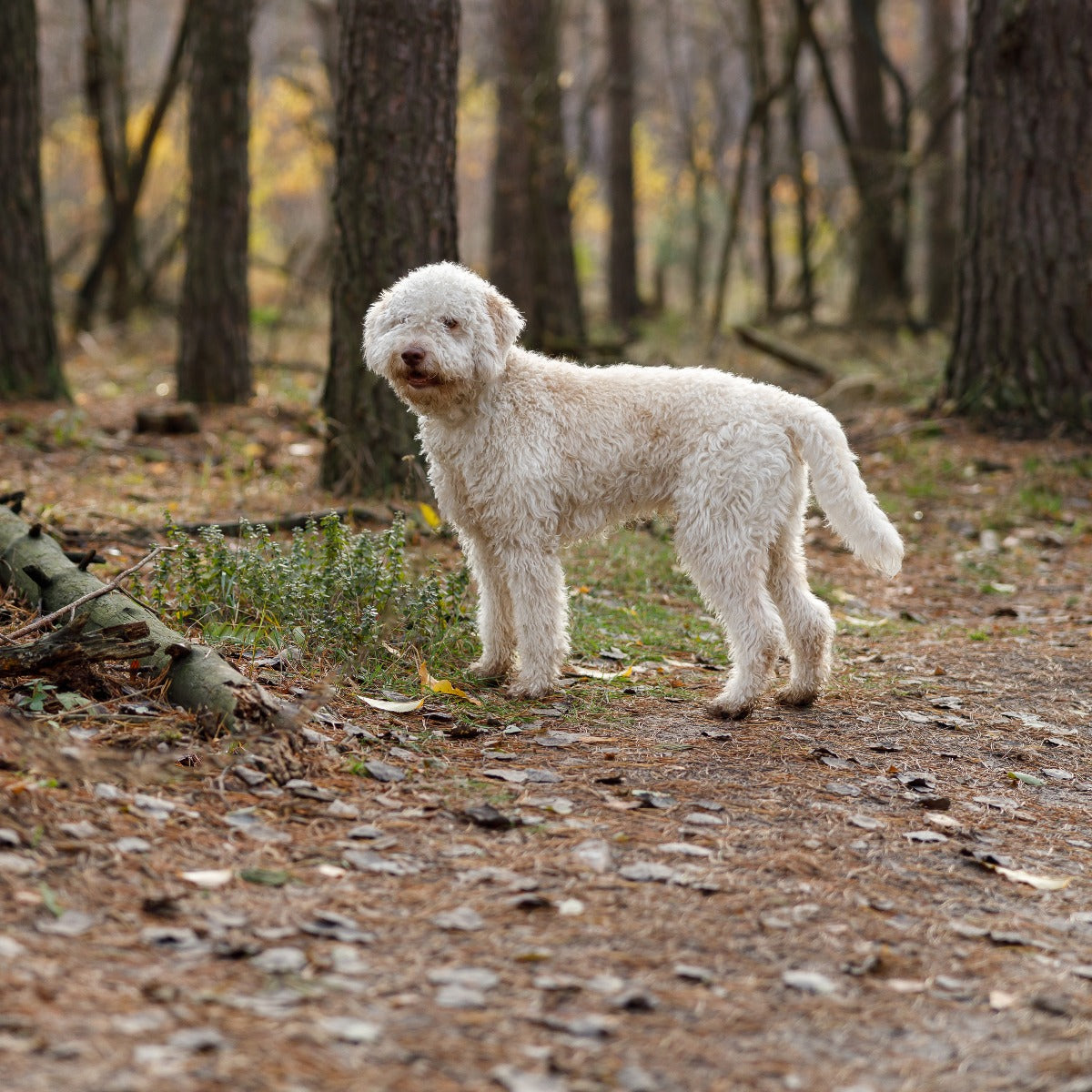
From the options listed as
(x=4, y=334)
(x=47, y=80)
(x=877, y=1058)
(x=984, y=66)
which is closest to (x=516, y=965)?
(x=877, y=1058)

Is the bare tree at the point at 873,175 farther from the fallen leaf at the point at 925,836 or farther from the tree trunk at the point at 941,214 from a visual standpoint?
the fallen leaf at the point at 925,836

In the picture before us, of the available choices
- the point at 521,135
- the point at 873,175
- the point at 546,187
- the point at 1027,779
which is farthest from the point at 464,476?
the point at 873,175

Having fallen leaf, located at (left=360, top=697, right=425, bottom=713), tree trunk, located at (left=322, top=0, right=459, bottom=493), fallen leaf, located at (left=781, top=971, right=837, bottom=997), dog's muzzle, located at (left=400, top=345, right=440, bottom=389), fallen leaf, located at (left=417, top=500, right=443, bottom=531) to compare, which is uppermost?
tree trunk, located at (left=322, top=0, right=459, bottom=493)

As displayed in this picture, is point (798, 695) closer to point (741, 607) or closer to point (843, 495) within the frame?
point (741, 607)

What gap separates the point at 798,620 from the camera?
510 cm

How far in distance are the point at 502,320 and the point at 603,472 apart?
2.51 ft

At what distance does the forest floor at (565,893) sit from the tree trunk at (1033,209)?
4.38 m

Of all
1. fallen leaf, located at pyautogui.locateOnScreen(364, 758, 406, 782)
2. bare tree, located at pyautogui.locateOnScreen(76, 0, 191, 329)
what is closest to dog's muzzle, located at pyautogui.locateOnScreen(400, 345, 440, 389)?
fallen leaf, located at pyautogui.locateOnScreen(364, 758, 406, 782)

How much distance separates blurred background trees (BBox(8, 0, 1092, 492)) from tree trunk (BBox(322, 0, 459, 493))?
14 mm

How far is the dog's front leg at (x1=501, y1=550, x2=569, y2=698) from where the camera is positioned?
4.96 metres

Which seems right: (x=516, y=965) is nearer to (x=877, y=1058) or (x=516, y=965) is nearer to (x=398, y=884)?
(x=398, y=884)

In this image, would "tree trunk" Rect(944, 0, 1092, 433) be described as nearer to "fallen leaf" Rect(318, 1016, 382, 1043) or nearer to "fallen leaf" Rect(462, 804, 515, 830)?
"fallen leaf" Rect(462, 804, 515, 830)

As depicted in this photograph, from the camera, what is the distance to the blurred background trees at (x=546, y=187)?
7.05 metres

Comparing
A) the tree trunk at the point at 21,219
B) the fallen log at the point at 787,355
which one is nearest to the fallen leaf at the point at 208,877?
the tree trunk at the point at 21,219
